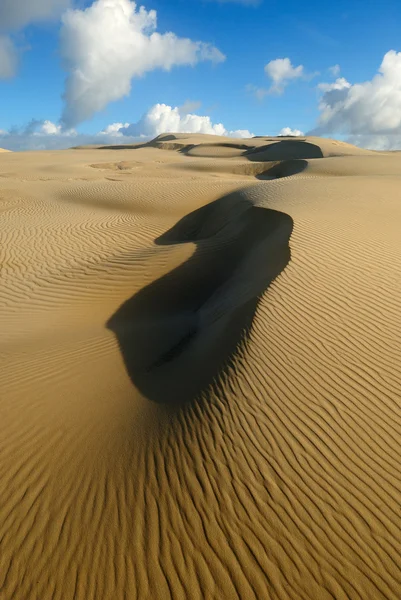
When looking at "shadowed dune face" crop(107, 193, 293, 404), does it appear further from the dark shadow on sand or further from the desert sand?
the dark shadow on sand

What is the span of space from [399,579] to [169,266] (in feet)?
23.1

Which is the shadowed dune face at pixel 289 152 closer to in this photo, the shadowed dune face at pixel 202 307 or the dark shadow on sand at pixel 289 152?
the dark shadow on sand at pixel 289 152

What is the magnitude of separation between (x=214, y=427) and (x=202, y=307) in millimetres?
3850

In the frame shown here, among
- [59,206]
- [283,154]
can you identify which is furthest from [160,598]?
[283,154]

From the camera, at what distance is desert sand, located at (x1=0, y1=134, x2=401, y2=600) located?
294 centimetres

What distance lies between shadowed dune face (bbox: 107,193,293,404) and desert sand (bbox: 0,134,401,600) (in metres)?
0.04

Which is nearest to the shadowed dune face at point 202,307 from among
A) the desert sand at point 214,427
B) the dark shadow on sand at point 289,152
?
the desert sand at point 214,427

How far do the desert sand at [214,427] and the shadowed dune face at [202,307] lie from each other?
4 cm

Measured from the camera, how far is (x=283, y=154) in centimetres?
3741

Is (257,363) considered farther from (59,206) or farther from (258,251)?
(59,206)

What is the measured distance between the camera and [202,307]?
758 centimetres

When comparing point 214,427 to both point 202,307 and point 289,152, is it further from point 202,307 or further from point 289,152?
point 289,152


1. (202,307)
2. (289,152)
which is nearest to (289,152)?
(289,152)

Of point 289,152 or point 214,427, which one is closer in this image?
point 214,427
